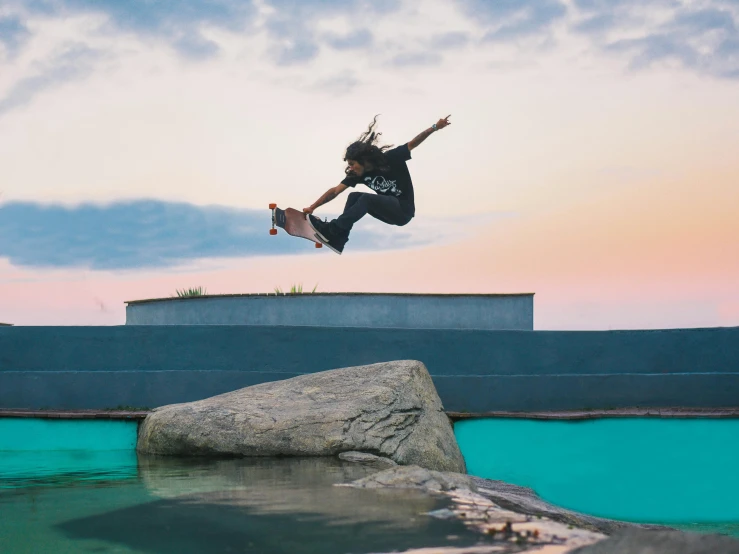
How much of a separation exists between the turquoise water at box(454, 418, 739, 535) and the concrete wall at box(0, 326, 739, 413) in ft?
3.77

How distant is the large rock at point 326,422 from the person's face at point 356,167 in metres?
4.41

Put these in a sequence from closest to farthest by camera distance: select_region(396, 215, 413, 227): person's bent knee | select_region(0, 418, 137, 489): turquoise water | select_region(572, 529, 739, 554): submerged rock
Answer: select_region(572, 529, 739, 554): submerged rock → select_region(0, 418, 137, 489): turquoise water → select_region(396, 215, 413, 227): person's bent knee

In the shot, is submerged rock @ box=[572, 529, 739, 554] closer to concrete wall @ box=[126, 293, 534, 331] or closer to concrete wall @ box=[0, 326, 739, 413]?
concrete wall @ box=[0, 326, 739, 413]

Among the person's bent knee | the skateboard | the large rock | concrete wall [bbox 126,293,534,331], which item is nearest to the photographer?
the large rock

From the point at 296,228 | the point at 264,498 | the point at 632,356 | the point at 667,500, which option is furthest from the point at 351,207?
the point at 264,498

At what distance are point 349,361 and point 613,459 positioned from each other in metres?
3.81

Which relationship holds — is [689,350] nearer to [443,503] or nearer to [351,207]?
[351,207]

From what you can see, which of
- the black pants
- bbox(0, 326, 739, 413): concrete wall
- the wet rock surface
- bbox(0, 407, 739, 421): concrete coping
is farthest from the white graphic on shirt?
the wet rock surface

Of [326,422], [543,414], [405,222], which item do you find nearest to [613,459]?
[543,414]

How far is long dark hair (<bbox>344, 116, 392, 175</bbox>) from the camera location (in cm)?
1209

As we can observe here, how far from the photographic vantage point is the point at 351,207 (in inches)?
462

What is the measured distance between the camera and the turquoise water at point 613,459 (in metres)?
9.95

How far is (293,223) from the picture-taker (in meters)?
12.5

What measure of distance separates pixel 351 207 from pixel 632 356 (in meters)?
4.57
